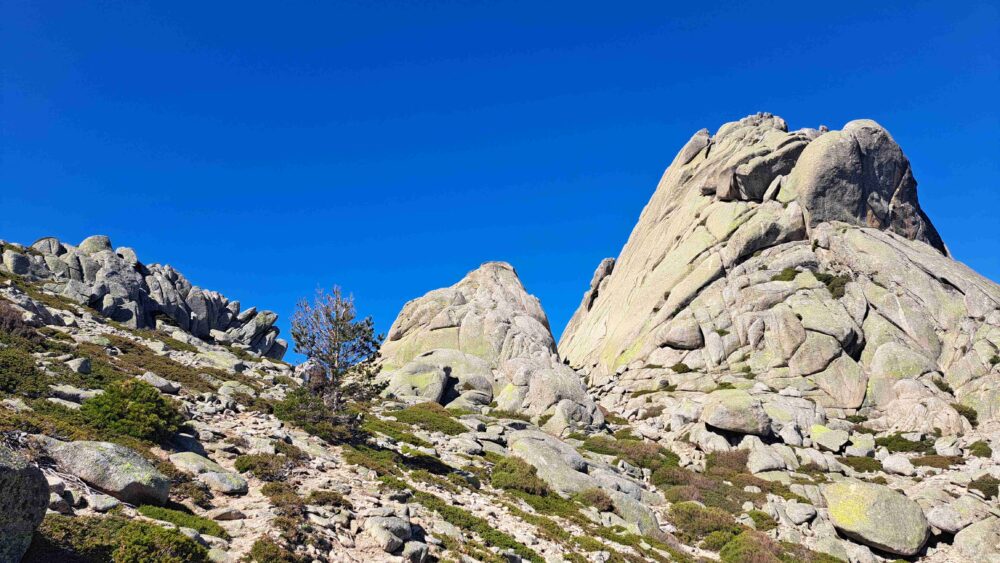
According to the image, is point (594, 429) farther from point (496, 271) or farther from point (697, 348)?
point (496, 271)

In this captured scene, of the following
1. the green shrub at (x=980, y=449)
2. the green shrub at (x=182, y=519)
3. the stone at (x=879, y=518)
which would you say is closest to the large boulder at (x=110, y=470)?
the green shrub at (x=182, y=519)

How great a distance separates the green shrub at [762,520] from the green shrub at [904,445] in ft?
69.8

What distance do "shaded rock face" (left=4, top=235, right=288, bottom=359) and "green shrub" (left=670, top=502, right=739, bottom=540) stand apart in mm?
52498

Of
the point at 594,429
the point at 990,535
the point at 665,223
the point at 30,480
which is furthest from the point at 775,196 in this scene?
the point at 30,480

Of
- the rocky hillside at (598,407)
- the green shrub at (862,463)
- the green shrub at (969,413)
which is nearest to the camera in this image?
the rocky hillside at (598,407)

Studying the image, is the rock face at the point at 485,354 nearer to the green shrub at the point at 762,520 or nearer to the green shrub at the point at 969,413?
the green shrub at the point at 762,520

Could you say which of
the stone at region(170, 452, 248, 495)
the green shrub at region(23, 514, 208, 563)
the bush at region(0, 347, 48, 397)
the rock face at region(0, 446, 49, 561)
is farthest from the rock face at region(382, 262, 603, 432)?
the rock face at region(0, 446, 49, 561)

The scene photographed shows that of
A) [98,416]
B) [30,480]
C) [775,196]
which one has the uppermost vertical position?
[775,196]

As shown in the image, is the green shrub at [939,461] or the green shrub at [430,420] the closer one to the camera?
the green shrub at [430,420]

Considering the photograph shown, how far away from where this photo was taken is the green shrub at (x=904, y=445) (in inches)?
1732

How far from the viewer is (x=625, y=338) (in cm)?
7656

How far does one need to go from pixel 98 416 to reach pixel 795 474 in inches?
1575

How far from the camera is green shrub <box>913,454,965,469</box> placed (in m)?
39.9

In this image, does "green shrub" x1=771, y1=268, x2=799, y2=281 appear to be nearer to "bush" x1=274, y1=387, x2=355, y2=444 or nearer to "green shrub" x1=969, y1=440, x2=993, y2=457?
"green shrub" x1=969, y1=440, x2=993, y2=457
